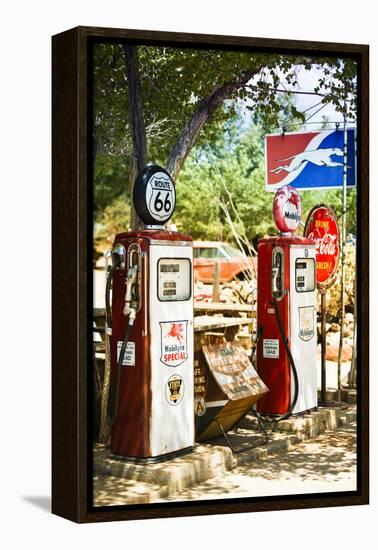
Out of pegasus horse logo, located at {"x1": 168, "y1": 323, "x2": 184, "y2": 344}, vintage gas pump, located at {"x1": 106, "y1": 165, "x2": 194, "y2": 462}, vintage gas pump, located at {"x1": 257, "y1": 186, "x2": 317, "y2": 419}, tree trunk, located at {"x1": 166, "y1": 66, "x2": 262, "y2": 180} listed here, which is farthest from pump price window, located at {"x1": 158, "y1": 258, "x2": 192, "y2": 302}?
vintage gas pump, located at {"x1": 257, "y1": 186, "x2": 317, "y2": 419}

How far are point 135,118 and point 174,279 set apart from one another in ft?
3.89

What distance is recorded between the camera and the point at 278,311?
412 inches

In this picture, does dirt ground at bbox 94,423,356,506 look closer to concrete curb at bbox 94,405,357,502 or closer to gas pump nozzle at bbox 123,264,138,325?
concrete curb at bbox 94,405,357,502

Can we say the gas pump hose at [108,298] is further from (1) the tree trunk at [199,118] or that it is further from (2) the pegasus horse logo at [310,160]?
(2) the pegasus horse logo at [310,160]

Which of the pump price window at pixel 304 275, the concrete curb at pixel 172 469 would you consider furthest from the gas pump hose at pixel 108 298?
the pump price window at pixel 304 275

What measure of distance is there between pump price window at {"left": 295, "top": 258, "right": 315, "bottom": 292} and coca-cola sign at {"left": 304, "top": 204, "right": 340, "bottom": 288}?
0.09 meters

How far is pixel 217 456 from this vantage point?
9.37 meters

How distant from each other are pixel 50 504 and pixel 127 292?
1674 millimetres

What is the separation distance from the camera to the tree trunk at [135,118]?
30.2 feet

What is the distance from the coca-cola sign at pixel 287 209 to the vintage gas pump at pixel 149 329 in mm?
1353

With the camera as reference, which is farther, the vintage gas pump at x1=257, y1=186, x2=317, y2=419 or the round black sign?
the vintage gas pump at x1=257, y1=186, x2=317, y2=419

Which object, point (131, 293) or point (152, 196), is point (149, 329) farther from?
point (152, 196)

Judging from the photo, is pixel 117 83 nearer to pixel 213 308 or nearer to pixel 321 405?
pixel 213 308

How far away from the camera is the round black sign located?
356 inches
